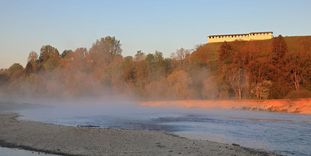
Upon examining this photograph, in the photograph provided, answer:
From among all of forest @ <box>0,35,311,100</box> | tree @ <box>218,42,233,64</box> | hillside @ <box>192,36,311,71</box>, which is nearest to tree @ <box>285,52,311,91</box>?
forest @ <box>0,35,311,100</box>

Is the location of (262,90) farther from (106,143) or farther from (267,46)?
(106,143)

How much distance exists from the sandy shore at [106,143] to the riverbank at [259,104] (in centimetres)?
4392

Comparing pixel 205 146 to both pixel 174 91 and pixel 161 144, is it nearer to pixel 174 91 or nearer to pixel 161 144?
pixel 161 144

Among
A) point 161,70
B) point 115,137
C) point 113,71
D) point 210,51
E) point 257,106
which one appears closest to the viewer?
point 115,137

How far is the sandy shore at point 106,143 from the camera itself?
89.6ft

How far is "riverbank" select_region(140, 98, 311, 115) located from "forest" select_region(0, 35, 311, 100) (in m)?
9.47

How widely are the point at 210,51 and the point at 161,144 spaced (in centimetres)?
14868

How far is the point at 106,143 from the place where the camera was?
101 ft

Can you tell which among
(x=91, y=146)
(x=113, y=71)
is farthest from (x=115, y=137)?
(x=113, y=71)

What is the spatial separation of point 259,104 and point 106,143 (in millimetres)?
60082

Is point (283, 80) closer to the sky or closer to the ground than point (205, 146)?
closer to the sky

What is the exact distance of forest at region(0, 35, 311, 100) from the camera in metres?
109

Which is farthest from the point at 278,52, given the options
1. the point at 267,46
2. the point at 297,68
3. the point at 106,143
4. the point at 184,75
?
the point at 106,143

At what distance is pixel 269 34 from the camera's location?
7692 inches
